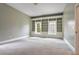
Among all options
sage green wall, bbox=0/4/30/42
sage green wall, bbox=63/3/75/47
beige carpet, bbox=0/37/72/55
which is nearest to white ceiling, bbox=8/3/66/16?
sage green wall, bbox=0/4/30/42

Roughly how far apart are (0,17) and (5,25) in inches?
26.4

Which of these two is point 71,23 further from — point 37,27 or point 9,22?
point 37,27

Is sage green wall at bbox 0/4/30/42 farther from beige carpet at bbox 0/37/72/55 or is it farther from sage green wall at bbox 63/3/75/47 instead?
sage green wall at bbox 63/3/75/47

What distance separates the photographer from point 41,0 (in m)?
3.03

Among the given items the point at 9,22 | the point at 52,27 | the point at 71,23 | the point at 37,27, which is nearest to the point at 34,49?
the point at 71,23

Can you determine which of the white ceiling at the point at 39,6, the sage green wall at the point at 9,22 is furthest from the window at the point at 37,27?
the white ceiling at the point at 39,6

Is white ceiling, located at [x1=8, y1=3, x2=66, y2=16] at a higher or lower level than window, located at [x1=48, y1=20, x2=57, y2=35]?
higher

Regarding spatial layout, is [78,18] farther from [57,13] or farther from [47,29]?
[47,29]

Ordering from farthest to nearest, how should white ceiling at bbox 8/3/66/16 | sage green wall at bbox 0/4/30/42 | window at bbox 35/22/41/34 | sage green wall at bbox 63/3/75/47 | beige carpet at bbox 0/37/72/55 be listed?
1. window at bbox 35/22/41/34
2. white ceiling at bbox 8/3/66/16
3. sage green wall at bbox 0/4/30/42
4. sage green wall at bbox 63/3/75/47
5. beige carpet at bbox 0/37/72/55

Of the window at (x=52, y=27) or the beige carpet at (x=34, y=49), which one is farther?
the window at (x=52, y=27)

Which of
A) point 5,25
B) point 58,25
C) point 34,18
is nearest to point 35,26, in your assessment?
point 34,18

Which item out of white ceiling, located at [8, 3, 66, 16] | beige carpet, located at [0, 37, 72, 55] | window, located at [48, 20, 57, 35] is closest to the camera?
beige carpet, located at [0, 37, 72, 55]

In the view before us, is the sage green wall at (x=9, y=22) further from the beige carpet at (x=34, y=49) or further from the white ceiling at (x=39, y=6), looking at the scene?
the beige carpet at (x=34, y=49)

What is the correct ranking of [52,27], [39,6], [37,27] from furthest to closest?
1. [37,27]
2. [52,27]
3. [39,6]
